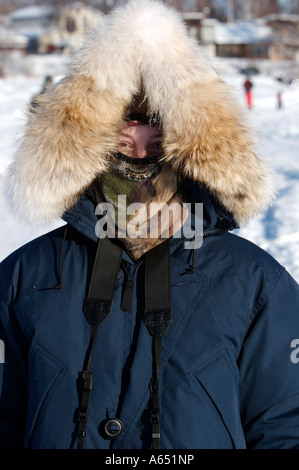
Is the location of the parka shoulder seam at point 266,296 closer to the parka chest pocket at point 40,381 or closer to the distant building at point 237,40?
the parka chest pocket at point 40,381

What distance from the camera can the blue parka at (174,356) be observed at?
4.81ft

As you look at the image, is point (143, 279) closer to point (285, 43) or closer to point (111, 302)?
point (111, 302)

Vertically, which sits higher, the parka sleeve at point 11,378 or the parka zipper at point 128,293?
the parka zipper at point 128,293

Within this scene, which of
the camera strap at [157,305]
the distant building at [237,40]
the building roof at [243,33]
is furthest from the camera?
the building roof at [243,33]

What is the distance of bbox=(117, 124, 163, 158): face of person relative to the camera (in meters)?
1.78

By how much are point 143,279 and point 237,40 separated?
60.1 meters

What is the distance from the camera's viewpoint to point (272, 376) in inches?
60.1

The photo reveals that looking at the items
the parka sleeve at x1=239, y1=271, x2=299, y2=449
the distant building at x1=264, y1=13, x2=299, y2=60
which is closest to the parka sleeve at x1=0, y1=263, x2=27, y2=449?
the parka sleeve at x1=239, y1=271, x2=299, y2=449

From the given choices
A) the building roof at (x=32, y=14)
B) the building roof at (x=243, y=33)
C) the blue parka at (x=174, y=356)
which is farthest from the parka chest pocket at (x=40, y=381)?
the building roof at (x=32, y=14)

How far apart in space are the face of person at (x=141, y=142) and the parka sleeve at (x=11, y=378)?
0.56 meters

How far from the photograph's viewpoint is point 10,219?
190cm

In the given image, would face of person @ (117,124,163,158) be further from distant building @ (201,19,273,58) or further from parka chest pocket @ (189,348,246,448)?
distant building @ (201,19,273,58)

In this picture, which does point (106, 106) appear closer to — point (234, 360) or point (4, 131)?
point (234, 360)

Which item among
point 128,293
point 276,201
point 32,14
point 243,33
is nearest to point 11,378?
point 128,293
